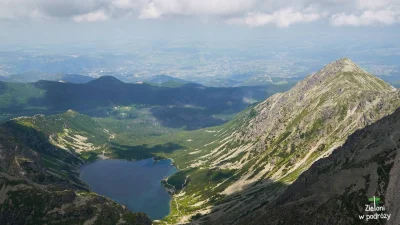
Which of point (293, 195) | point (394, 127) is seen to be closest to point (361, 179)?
point (293, 195)

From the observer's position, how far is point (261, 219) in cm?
17012

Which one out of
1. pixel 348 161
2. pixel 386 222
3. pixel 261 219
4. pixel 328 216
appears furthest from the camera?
pixel 348 161

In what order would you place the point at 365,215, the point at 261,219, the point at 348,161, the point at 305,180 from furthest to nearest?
the point at 305,180 → the point at 348,161 → the point at 261,219 → the point at 365,215

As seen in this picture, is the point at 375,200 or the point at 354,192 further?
the point at 354,192

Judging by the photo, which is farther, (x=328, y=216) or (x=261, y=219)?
(x=261, y=219)

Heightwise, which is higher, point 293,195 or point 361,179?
point 361,179

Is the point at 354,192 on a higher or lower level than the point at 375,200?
lower

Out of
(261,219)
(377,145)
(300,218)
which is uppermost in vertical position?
(377,145)

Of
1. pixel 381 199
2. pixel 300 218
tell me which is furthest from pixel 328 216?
pixel 381 199

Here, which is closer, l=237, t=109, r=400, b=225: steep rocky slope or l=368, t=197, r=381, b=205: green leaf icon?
l=368, t=197, r=381, b=205: green leaf icon

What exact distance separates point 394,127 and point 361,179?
55678 mm

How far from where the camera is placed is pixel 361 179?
14988cm

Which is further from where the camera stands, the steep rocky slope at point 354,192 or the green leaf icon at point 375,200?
the steep rocky slope at point 354,192

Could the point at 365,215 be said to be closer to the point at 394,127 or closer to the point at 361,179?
the point at 361,179
